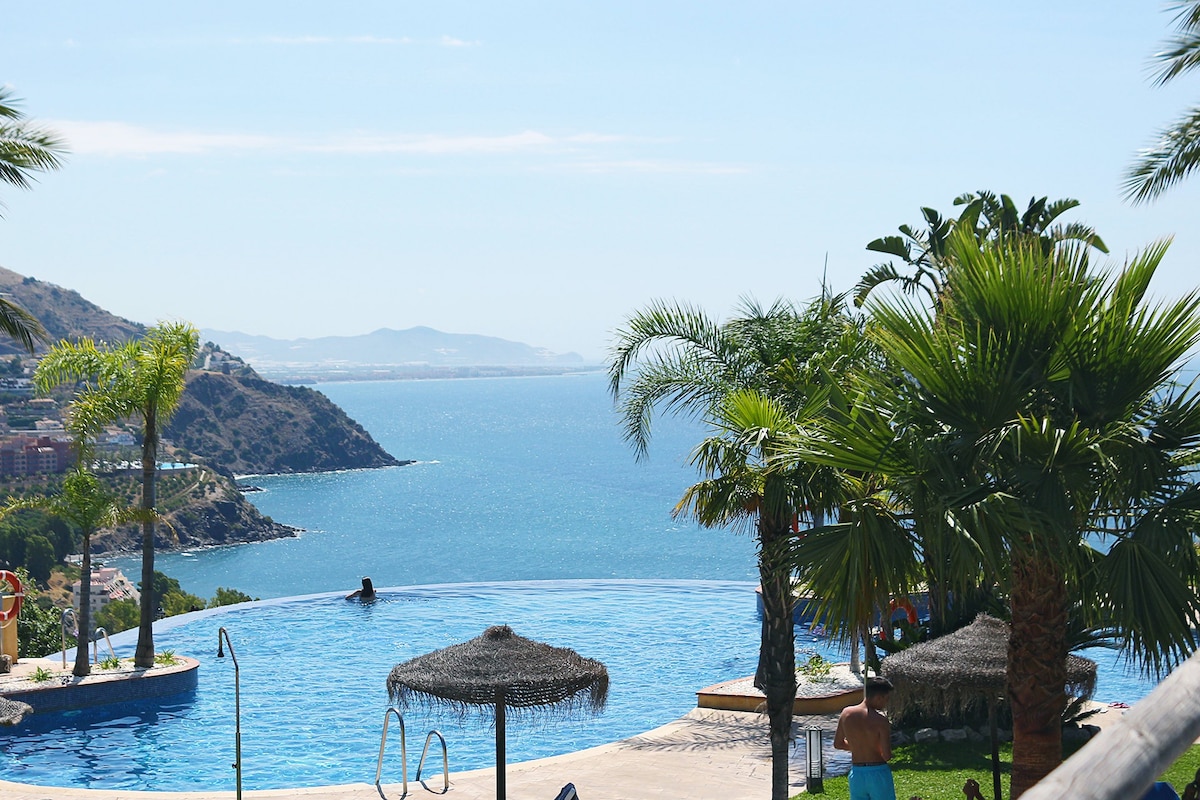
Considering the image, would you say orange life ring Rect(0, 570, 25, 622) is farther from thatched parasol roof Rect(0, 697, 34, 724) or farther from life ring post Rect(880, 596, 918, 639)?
life ring post Rect(880, 596, 918, 639)

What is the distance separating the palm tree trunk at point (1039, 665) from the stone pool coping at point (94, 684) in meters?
15.4

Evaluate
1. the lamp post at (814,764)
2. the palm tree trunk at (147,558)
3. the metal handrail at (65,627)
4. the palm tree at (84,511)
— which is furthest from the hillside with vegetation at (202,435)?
the lamp post at (814,764)

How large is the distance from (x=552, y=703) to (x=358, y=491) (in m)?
96.7

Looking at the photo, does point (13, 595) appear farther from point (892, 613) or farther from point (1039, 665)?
point (1039, 665)

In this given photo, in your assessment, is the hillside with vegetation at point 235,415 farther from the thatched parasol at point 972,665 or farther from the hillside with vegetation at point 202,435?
the thatched parasol at point 972,665

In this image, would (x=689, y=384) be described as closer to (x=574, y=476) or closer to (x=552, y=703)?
(x=552, y=703)

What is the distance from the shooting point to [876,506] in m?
7.84

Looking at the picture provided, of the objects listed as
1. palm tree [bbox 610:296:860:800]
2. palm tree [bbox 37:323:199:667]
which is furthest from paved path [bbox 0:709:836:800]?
palm tree [bbox 37:323:199:667]

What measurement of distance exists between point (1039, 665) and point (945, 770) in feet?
19.1

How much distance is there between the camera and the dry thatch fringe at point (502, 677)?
12156 millimetres

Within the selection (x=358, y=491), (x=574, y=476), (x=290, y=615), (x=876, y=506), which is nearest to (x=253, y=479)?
(x=358, y=491)

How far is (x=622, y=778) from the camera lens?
1427cm

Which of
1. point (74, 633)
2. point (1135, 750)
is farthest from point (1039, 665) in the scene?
point (74, 633)

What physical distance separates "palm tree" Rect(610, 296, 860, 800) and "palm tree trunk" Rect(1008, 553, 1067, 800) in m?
2.13
